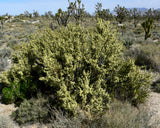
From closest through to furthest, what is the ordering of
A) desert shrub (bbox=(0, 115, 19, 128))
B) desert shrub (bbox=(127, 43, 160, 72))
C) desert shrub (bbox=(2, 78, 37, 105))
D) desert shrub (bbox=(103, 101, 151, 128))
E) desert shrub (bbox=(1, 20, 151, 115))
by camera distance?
desert shrub (bbox=(103, 101, 151, 128)) < desert shrub (bbox=(0, 115, 19, 128)) < desert shrub (bbox=(1, 20, 151, 115)) < desert shrub (bbox=(2, 78, 37, 105)) < desert shrub (bbox=(127, 43, 160, 72))

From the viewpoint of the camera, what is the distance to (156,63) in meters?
6.98

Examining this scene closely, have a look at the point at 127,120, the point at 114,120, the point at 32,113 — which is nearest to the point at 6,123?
the point at 32,113

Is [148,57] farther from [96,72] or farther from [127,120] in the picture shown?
[127,120]

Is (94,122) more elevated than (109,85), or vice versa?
(109,85)

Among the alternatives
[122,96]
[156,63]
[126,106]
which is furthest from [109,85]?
[156,63]

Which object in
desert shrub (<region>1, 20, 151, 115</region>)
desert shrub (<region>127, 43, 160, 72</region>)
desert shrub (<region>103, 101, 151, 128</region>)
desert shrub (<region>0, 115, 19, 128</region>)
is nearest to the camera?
desert shrub (<region>103, 101, 151, 128</region>)

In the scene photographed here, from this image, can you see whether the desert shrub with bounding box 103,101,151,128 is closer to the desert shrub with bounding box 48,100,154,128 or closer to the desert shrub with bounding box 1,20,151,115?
the desert shrub with bounding box 48,100,154,128

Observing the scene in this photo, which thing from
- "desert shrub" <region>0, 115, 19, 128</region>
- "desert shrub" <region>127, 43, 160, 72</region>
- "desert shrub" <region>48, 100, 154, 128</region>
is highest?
"desert shrub" <region>127, 43, 160, 72</region>

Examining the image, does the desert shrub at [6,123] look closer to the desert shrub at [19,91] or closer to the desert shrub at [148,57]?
the desert shrub at [19,91]

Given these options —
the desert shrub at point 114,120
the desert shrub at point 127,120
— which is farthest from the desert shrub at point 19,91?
the desert shrub at point 127,120

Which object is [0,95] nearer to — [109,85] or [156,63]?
[109,85]

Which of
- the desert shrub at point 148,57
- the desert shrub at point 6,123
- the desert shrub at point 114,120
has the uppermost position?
the desert shrub at point 148,57

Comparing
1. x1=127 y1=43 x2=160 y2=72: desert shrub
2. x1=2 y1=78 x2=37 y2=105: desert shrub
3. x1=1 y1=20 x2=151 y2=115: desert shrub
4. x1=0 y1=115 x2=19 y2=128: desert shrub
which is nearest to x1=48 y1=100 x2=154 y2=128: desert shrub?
x1=1 y1=20 x2=151 y2=115: desert shrub

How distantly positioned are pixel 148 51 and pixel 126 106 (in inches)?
206
